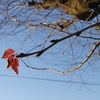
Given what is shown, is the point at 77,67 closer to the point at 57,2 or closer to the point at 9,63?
the point at 57,2

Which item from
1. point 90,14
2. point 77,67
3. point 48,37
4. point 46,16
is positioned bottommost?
point 77,67

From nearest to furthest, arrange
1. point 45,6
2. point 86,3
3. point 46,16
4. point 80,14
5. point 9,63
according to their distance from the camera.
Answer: point 9,63 < point 86,3 < point 80,14 < point 45,6 < point 46,16

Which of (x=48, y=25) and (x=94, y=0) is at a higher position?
(x=94, y=0)

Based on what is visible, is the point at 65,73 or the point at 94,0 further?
the point at 65,73

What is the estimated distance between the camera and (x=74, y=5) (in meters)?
3.00

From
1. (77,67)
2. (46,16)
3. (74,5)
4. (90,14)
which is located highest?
(74,5)

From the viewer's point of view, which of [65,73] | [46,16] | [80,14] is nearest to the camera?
[80,14]

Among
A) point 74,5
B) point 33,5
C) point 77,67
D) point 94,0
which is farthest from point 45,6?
point 77,67

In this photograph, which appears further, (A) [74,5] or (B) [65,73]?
(B) [65,73]

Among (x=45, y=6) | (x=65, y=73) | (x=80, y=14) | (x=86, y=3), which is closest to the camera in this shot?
(x=86, y=3)

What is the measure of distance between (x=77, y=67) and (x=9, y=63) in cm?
203

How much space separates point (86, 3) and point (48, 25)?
1211 millimetres

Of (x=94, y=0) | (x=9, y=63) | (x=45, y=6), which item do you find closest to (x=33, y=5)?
(x=45, y=6)

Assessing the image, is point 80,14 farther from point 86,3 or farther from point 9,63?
point 9,63
